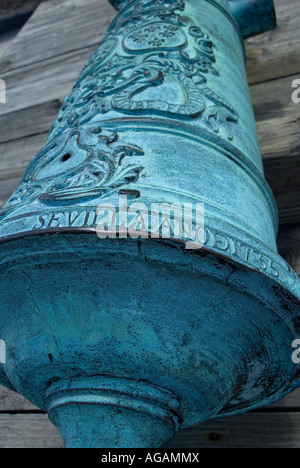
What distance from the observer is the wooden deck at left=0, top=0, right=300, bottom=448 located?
1.08m

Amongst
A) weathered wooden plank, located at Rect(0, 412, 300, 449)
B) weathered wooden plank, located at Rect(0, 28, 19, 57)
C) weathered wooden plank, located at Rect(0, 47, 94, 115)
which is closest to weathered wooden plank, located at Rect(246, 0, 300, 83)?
weathered wooden plank, located at Rect(0, 47, 94, 115)

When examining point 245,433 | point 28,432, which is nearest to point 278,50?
point 245,433

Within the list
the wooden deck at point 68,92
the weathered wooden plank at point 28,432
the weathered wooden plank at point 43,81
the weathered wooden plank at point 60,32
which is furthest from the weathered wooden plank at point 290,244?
the weathered wooden plank at point 60,32

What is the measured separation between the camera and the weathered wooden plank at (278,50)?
1.70 m

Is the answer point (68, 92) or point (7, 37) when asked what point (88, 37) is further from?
point (7, 37)

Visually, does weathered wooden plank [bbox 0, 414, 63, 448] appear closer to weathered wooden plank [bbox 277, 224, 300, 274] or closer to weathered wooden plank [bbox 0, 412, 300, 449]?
weathered wooden plank [bbox 0, 412, 300, 449]

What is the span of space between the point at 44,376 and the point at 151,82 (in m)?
0.57

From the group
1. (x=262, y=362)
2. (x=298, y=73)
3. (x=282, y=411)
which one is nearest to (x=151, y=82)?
(x=262, y=362)

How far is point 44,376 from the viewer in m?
0.72

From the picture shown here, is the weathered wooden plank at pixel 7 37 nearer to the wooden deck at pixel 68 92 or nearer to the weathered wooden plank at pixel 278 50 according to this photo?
the wooden deck at pixel 68 92

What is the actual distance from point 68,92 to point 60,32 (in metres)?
0.60

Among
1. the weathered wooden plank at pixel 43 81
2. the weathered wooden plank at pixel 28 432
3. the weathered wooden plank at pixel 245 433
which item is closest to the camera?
the weathered wooden plank at pixel 245 433

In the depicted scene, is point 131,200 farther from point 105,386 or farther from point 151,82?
point 151,82

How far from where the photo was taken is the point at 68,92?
6.68 ft
